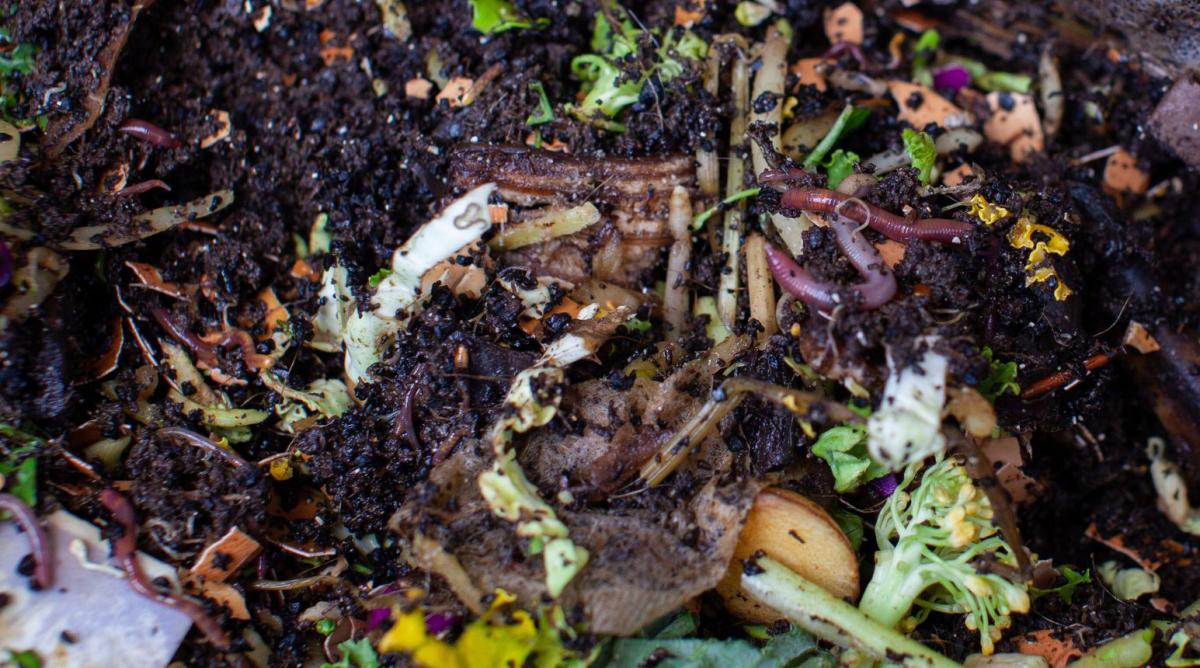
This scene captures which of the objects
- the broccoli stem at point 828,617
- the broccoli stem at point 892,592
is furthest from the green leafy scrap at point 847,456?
the broccoli stem at point 828,617

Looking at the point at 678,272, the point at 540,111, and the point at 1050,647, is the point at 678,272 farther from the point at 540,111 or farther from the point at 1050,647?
the point at 1050,647

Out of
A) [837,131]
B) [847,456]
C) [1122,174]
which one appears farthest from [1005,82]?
[847,456]

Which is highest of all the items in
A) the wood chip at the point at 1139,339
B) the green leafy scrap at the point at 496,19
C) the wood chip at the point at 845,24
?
the green leafy scrap at the point at 496,19

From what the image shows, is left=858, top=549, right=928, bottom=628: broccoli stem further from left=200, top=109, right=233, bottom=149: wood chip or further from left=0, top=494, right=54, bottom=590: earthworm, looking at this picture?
left=200, top=109, right=233, bottom=149: wood chip

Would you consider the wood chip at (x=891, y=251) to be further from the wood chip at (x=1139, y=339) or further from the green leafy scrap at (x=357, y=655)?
the green leafy scrap at (x=357, y=655)

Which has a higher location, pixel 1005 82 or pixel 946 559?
pixel 1005 82

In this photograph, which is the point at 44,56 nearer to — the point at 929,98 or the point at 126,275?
the point at 126,275
